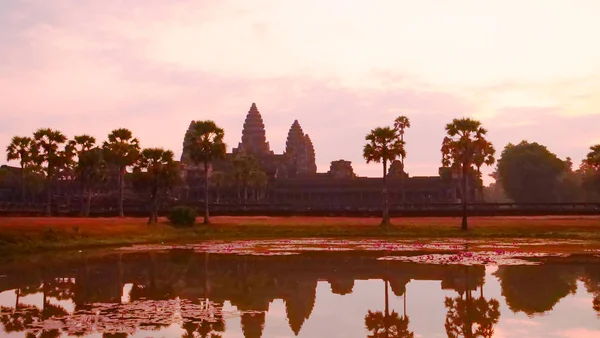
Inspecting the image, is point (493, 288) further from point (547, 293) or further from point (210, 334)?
point (210, 334)

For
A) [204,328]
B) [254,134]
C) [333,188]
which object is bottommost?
[204,328]

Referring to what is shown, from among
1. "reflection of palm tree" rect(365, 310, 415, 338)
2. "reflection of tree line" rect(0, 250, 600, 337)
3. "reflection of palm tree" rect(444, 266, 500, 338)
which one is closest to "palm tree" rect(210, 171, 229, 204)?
"reflection of tree line" rect(0, 250, 600, 337)

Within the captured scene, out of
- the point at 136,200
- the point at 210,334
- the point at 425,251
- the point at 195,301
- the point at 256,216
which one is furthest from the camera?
the point at 136,200

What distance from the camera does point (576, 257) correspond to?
3619 cm

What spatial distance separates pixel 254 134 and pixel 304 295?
138604 mm

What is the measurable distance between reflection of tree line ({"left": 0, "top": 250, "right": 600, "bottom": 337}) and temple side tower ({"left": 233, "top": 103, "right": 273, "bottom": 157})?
12081 cm

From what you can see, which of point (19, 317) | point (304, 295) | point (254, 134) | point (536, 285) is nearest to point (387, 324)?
point (304, 295)

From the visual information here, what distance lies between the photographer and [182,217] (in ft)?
202

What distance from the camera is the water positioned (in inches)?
695

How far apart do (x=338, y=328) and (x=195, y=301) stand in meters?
5.93

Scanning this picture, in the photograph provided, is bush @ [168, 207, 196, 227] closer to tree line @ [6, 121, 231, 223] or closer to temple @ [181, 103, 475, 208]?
tree line @ [6, 121, 231, 223]

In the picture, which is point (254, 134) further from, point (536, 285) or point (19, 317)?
point (19, 317)

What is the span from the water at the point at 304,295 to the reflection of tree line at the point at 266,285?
45 mm

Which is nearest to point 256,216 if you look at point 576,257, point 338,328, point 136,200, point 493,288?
point 136,200
